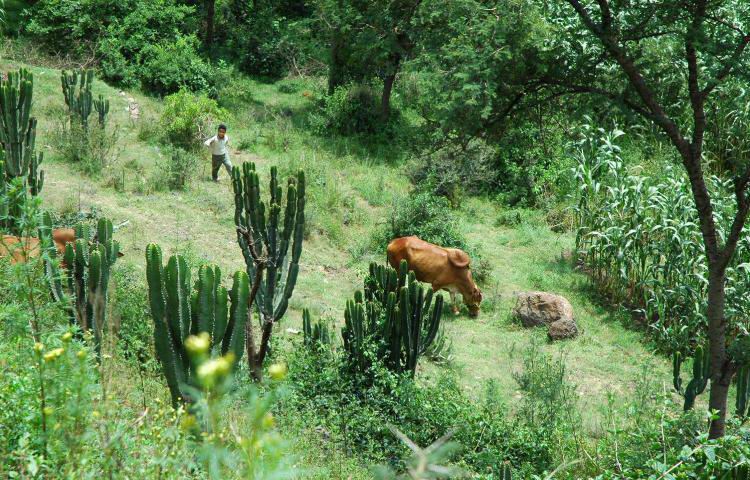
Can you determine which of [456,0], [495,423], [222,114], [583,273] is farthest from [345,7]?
[495,423]

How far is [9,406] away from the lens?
388 cm

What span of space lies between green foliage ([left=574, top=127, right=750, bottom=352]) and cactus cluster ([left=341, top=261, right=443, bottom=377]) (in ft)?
12.4

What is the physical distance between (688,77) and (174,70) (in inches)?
517

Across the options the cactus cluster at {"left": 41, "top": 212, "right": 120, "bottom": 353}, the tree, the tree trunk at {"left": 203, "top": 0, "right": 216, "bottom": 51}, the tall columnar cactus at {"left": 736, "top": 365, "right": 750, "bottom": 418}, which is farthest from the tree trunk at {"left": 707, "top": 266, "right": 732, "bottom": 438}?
the tree trunk at {"left": 203, "top": 0, "right": 216, "bottom": 51}

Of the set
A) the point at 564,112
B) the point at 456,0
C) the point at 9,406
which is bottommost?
the point at 9,406

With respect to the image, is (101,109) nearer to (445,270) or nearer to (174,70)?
(174,70)

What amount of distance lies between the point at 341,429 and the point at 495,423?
1428mm

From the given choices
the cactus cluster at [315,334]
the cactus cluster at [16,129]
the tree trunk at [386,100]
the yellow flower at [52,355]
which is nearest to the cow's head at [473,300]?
the cactus cluster at [315,334]

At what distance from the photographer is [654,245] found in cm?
1164

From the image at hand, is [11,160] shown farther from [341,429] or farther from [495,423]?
[495,423]

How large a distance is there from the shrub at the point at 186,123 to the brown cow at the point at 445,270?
5.56 meters

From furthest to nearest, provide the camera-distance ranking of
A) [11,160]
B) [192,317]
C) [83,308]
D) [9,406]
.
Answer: [11,160] → [83,308] → [192,317] → [9,406]

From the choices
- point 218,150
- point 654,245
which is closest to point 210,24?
point 218,150

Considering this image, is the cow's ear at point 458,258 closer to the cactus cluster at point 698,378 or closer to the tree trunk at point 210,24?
the cactus cluster at point 698,378
